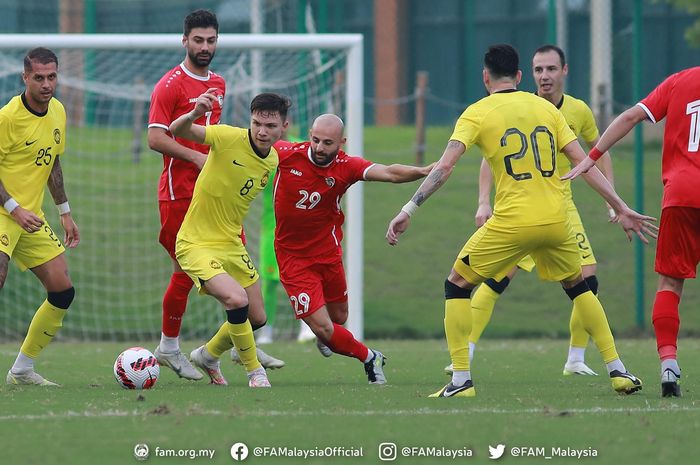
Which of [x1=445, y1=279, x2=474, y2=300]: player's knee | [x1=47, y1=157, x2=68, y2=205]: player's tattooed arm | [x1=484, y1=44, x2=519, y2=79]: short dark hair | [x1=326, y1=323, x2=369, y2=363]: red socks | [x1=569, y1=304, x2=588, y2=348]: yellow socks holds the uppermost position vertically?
[x1=484, y1=44, x2=519, y2=79]: short dark hair

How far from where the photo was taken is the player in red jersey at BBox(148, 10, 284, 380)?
8.41 m

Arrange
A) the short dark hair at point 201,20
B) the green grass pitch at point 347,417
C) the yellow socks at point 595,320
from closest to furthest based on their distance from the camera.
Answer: the green grass pitch at point 347,417, the yellow socks at point 595,320, the short dark hair at point 201,20

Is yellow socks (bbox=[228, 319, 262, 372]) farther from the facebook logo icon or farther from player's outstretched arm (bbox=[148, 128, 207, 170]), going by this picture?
the facebook logo icon

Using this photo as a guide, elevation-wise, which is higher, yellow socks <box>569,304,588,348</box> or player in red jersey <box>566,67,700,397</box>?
player in red jersey <box>566,67,700,397</box>

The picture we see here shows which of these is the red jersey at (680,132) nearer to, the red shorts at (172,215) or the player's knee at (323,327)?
the player's knee at (323,327)

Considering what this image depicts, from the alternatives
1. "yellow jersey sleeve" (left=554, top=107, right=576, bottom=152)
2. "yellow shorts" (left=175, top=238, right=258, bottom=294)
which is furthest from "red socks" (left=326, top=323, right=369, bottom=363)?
"yellow jersey sleeve" (left=554, top=107, right=576, bottom=152)

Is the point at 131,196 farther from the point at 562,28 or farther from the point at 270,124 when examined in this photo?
the point at 270,124

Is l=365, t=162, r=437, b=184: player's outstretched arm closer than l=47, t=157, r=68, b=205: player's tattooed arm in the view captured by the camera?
Yes

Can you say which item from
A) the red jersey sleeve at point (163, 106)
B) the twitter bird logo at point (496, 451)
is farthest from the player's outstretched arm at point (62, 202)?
the twitter bird logo at point (496, 451)

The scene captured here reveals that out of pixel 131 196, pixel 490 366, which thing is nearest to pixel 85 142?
pixel 131 196

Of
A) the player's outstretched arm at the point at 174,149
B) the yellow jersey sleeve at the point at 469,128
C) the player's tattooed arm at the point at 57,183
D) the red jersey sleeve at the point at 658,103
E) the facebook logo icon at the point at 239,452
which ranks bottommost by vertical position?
the facebook logo icon at the point at 239,452

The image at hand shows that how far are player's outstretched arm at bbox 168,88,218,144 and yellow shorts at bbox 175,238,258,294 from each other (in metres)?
0.71

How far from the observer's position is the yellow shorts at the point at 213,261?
7.91 metres

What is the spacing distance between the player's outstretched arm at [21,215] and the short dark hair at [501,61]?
308 centimetres
